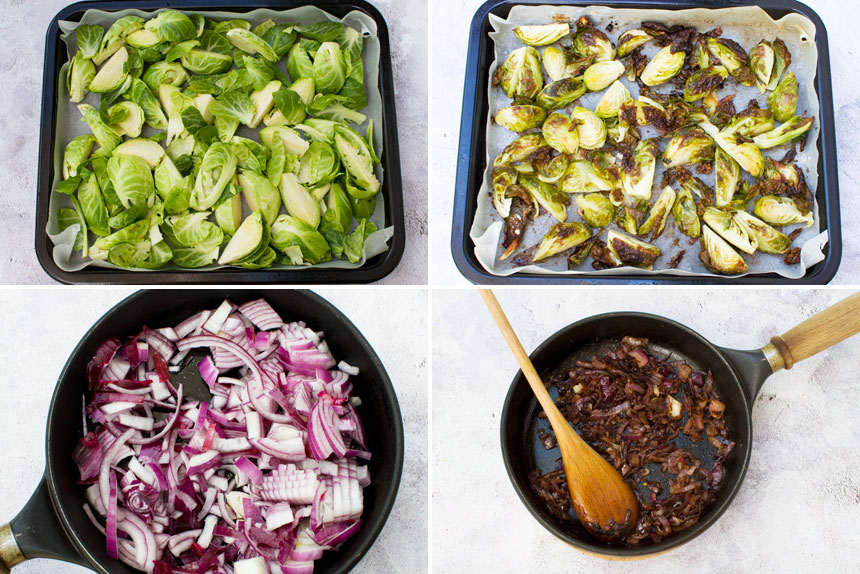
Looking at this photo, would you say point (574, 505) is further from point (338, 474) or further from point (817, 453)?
point (817, 453)

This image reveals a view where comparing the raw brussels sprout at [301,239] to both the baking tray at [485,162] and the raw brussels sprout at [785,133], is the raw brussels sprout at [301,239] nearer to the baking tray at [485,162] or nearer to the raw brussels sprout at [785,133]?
the baking tray at [485,162]

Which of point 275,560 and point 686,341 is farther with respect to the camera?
point 686,341

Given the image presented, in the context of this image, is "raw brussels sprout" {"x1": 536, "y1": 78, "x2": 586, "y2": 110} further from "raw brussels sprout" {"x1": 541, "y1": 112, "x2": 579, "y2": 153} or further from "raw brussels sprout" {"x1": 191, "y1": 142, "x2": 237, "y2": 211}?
"raw brussels sprout" {"x1": 191, "y1": 142, "x2": 237, "y2": 211}

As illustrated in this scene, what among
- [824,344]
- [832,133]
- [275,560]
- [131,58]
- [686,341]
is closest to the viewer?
[275,560]

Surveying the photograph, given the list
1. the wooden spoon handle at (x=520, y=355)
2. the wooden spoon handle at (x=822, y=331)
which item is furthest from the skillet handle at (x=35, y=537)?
the wooden spoon handle at (x=822, y=331)

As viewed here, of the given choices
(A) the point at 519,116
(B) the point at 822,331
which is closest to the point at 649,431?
(B) the point at 822,331

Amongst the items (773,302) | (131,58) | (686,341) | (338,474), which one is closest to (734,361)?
(686,341)
